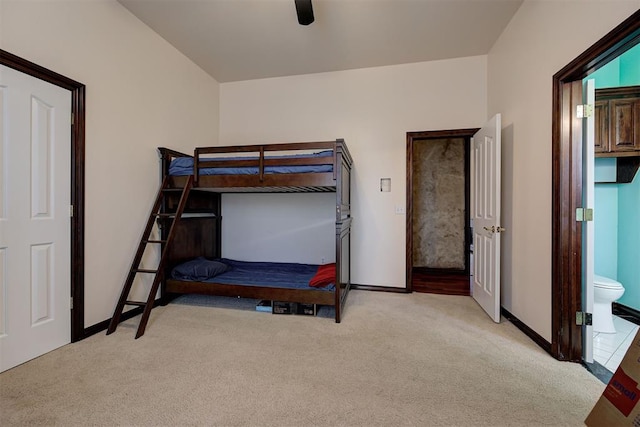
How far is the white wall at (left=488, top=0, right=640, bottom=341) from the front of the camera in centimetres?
180

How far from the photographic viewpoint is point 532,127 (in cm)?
227

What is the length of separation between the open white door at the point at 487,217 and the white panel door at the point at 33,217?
3647 millimetres

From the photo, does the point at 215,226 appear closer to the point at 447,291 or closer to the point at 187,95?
the point at 187,95

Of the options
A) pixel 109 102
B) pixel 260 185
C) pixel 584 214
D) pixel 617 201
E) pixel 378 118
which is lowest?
pixel 584 214

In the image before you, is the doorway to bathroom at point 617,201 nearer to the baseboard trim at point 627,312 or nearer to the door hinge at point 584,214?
the baseboard trim at point 627,312

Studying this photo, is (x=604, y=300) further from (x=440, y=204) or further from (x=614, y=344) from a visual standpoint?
(x=440, y=204)

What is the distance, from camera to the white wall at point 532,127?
180 cm

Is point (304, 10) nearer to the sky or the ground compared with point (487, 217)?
nearer to the sky

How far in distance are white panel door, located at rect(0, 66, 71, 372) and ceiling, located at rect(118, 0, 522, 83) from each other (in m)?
1.32

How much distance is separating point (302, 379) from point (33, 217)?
85.6 inches

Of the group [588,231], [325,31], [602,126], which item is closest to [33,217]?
[325,31]

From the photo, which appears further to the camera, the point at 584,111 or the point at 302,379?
the point at 584,111

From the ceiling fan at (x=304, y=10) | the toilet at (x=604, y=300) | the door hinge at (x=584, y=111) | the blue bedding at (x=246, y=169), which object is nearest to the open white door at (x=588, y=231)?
the door hinge at (x=584, y=111)

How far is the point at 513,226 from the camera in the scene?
257 cm
